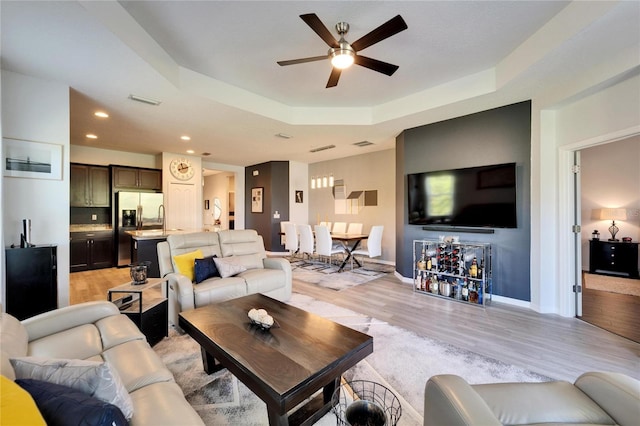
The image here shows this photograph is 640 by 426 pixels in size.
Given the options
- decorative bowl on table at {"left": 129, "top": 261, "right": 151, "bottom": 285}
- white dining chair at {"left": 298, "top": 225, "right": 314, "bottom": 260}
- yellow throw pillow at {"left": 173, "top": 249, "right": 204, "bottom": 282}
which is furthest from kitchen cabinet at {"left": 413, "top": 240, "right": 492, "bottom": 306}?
decorative bowl on table at {"left": 129, "top": 261, "right": 151, "bottom": 285}

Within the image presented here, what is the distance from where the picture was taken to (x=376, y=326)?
9.54ft

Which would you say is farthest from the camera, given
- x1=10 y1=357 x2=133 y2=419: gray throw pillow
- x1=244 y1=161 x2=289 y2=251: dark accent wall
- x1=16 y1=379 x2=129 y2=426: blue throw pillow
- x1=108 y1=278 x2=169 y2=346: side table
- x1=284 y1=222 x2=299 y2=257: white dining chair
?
x1=244 y1=161 x2=289 y2=251: dark accent wall

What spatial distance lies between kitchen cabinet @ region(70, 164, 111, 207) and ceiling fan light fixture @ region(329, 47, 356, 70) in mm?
6080

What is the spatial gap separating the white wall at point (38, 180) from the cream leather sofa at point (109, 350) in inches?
69.4

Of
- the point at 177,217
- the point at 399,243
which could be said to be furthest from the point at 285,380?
the point at 177,217

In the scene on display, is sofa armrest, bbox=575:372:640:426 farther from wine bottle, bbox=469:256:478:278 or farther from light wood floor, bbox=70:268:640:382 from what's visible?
wine bottle, bbox=469:256:478:278

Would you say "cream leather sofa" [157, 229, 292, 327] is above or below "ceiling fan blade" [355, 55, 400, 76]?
below

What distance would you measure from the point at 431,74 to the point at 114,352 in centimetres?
413

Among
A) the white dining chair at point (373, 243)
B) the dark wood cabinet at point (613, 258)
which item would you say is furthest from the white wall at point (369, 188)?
the dark wood cabinet at point (613, 258)

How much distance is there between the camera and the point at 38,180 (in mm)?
2951

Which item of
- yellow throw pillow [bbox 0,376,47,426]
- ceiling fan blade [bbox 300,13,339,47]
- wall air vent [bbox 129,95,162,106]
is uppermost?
ceiling fan blade [bbox 300,13,339,47]

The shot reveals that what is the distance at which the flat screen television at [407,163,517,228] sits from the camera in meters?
3.65

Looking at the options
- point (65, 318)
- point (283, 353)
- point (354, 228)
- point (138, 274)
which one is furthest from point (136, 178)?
point (283, 353)

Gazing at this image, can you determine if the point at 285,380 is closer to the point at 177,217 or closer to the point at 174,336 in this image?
the point at 174,336
